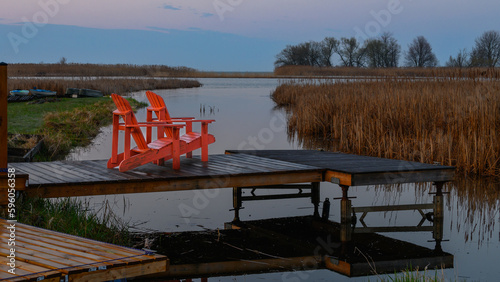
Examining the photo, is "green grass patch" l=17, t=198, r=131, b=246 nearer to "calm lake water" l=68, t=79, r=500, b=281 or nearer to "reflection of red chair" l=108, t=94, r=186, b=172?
"reflection of red chair" l=108, t=94, r=186, b=172

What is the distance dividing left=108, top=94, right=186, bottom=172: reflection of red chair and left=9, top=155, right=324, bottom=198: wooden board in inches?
5.2

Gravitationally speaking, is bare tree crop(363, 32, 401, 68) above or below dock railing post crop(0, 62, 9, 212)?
Answer: above

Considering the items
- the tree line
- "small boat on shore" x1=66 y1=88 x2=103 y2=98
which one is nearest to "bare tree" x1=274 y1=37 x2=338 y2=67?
the tree line

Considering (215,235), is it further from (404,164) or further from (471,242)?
(471,242)

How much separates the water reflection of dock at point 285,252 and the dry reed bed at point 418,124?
13.8ft

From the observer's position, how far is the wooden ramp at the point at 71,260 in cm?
390

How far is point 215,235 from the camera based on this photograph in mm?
7848

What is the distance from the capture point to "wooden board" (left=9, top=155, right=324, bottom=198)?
267 inches

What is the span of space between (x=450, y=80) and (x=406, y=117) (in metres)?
3.31

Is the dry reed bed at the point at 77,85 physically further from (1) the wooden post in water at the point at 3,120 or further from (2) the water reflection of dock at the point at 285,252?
(1) the wooden post in water at the point at 3,120

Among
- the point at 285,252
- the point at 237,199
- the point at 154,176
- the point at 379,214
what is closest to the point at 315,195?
the point at 379,214

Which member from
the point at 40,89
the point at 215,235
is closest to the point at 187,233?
the point at 215,235

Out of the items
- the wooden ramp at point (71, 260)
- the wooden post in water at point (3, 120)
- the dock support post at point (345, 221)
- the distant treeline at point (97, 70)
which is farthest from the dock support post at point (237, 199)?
the distant treeline at point (97, 70)

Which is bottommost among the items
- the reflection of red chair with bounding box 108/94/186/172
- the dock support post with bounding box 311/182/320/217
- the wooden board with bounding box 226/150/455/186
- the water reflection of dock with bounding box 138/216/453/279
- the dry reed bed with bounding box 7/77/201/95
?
the water reflection of dock with bounding box 138/216/453/279
